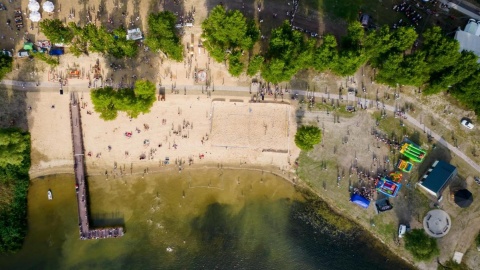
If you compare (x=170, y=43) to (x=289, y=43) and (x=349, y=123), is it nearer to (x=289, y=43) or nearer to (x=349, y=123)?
(x=289, y=43)

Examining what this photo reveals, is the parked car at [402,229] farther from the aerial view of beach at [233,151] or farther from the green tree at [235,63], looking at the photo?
the green tree at [235,63]

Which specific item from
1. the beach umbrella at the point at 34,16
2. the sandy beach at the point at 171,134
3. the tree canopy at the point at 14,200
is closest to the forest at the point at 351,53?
the sandy beach at the point at 171,134

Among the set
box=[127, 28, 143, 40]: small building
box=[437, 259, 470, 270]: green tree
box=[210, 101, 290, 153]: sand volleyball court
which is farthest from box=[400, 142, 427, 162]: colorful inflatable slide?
box=[127, 28, 143, 40]: small building

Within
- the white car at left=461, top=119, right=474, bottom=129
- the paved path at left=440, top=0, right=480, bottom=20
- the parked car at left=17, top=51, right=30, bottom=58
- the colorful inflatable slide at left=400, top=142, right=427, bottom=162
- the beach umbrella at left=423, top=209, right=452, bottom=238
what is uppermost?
the paved path at left=440, top=0, right=480, bottom=20

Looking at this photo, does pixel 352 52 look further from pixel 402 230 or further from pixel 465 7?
pixel 402 230

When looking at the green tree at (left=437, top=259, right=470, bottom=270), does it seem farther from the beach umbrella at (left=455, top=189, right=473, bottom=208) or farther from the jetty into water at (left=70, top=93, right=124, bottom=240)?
the jetty into water at (left=70, top=93, right=124, bottom=240)

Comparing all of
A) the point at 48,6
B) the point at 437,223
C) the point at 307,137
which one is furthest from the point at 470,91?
the point at 48,6
